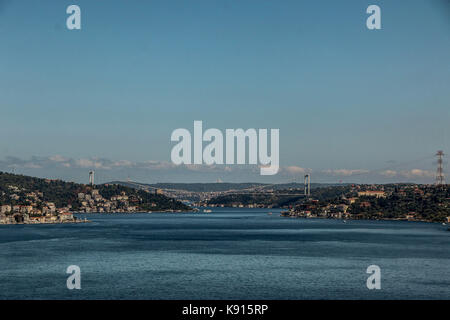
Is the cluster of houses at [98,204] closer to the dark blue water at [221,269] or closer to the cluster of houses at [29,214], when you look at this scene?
the cluster of houses at [29,214]

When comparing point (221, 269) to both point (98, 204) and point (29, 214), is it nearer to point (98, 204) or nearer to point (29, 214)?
point (29, 214)

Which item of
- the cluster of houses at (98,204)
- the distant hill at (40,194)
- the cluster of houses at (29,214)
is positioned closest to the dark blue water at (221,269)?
the cluster of houses at (29,214)

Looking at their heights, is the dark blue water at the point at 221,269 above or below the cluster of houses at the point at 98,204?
above

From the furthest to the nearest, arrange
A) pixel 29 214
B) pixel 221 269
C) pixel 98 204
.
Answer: pixel 98 204 → pixel 29 214 → pixel 221 269

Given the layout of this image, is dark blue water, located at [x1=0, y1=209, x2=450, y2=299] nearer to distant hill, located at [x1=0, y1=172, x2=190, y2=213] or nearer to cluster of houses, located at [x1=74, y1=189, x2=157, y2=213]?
distant hill, located at [x1=0, y1=172, x2=190, y2=213]

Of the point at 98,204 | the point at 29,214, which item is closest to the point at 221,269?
the point at 29,214

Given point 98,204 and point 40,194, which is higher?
point 40,194

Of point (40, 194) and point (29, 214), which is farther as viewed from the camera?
point (40, 194)

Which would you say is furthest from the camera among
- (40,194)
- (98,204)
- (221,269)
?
(98,204)

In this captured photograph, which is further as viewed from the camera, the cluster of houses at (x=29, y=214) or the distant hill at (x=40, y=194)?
the distant hill at (x=40, y=194)

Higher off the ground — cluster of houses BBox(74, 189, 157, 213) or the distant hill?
the distant hill

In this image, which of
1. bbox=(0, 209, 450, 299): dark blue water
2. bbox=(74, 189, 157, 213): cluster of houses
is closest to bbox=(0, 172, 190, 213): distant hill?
bbox=(74, 189, 157, 213): cluster of houses
